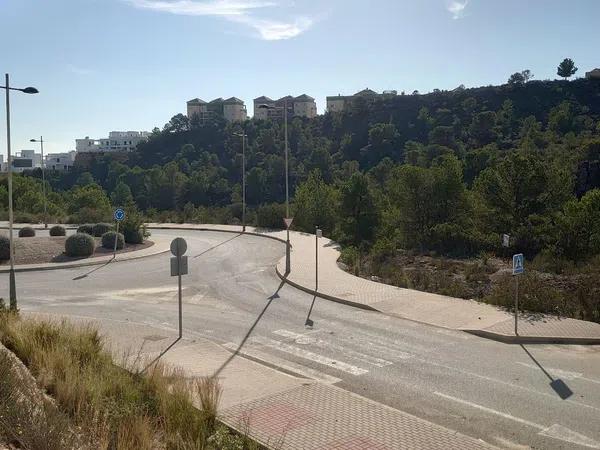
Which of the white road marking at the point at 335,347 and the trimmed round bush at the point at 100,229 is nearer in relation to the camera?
the white road marking at the point at 335,347

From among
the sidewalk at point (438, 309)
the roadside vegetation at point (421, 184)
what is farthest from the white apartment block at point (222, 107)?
the sidewalk at point (438, 309)

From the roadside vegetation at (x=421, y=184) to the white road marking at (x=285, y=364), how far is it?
7613 mm

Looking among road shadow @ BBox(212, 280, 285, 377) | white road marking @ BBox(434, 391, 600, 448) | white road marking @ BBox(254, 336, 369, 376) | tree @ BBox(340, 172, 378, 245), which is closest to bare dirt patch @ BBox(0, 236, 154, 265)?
tree @ BBox(340, 172, 378, 245)

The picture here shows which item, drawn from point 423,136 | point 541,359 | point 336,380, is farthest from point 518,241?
point 423,136

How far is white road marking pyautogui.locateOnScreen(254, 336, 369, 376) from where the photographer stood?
10.8 metres

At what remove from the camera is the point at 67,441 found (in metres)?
5.48

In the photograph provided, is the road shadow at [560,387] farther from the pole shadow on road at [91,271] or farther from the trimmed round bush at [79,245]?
the trimmed round bush at [79,245]

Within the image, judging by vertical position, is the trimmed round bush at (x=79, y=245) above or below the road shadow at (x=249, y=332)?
above

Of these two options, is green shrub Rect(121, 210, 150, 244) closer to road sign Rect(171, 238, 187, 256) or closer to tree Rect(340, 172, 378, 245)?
tree Rect(340, 172, 378, 245)

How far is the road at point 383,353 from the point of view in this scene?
8367 millimetres

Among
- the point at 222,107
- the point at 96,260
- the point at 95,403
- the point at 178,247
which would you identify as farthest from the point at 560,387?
the point at 222,107

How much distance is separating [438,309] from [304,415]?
8641 millimetres

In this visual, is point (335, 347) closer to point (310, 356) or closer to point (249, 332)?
point (310, 356)

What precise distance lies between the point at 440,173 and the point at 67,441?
29.2 metres
